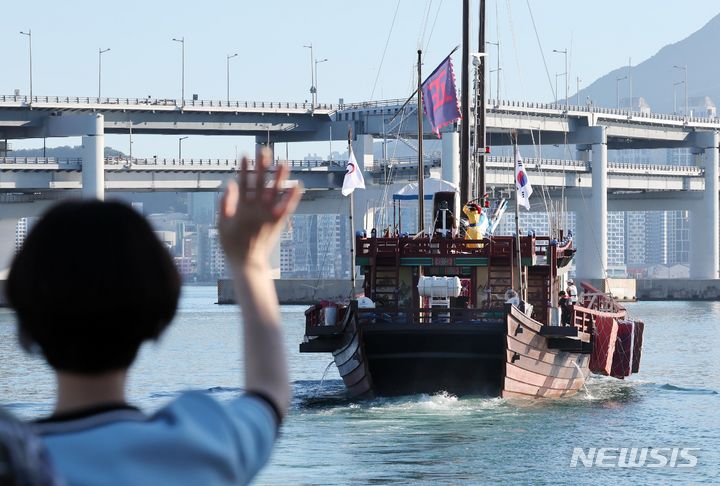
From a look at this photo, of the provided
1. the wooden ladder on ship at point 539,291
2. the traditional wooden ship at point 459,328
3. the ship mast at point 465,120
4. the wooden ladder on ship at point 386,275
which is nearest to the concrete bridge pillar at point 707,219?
the ship mast at point 465,120

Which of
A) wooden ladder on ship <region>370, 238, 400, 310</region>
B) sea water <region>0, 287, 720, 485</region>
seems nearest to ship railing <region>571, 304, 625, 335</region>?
sea water <region>0, 287, 720, 485</region>

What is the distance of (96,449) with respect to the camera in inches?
118

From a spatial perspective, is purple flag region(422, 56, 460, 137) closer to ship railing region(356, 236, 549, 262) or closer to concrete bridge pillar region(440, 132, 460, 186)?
ship railing region(356, 236, 549, 262)

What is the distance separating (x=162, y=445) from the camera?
3.11 m

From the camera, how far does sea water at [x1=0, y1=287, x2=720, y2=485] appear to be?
25.9 metres

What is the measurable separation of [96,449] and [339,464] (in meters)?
23.9

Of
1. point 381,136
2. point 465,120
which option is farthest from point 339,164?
point 465,120

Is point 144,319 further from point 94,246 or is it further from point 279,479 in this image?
point 279,479

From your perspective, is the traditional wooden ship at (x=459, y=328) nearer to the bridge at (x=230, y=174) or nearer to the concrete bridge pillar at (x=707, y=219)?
the bridge at (x=230, y=174)

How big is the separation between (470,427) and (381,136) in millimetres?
91815

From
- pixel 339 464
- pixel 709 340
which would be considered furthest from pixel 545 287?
pixel 709 340

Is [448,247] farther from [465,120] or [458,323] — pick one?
[465,120]

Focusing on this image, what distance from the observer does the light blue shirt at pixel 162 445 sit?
9.84ft

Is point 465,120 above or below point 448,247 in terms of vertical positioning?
above
